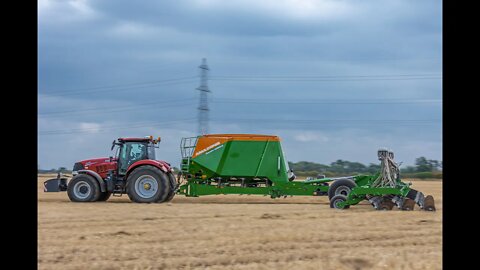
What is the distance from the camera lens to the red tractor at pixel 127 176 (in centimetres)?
1759

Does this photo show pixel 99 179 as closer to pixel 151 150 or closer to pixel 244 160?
pixel 151 150

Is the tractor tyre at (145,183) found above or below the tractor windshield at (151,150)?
below

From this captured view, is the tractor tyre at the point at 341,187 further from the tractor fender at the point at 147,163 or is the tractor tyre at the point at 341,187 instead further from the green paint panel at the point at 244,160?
the tractor fender at the point at 147,163

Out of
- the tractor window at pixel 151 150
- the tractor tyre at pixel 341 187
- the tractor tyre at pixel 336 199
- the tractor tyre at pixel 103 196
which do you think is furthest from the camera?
the tractor tyre at pixel 103 196

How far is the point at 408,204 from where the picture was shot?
51.3 feet

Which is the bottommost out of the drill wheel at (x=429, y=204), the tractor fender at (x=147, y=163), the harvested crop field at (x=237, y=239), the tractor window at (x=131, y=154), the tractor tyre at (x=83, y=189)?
the harvested crop field at (x=237, y=239)

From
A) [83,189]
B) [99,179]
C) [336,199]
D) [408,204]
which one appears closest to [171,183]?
[99,179]

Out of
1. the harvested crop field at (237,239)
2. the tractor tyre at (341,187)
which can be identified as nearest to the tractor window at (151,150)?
the harvested crop field at (237,239)

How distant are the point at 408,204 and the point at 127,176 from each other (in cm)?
810

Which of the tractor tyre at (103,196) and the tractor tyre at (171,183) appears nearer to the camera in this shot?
the tractor tyre at (171,183)

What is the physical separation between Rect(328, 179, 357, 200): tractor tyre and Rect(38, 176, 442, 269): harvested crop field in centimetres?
285

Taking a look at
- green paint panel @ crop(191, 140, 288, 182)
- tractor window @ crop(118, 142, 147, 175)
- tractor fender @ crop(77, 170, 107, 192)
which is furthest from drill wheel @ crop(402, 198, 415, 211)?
tractor fender @ crop(77, 170, 107, 192)

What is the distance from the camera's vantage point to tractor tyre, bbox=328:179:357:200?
58.1 feet
